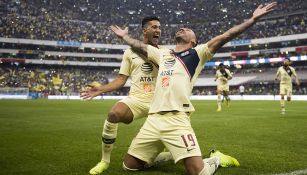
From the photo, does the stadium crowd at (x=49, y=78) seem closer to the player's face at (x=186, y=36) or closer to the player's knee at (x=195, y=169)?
the player's face at (x=186, y=36)

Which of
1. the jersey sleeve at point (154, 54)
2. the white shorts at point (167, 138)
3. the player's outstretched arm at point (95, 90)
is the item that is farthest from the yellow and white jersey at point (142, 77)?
the white shorts at point (167, 138)

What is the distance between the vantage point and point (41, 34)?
77.4 meters

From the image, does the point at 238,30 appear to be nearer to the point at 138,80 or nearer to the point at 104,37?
the point at 138,80

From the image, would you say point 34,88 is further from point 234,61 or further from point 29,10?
point 234,61

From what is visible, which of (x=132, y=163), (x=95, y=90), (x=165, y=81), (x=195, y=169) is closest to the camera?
(x=195, y=169)

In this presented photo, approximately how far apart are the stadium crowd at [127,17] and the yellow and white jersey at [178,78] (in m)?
67.6

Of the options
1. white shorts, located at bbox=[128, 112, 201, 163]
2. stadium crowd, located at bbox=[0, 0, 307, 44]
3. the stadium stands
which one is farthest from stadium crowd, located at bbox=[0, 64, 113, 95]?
white shorts, located at bbox=[128, 112, 201, 163]

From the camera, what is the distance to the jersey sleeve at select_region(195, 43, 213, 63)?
508 cm

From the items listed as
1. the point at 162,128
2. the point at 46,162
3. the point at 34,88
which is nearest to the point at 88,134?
the point at 46,162

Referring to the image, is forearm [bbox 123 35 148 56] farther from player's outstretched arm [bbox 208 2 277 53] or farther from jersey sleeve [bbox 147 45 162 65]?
player's outstretched arm [bbox 208 2 277 53]

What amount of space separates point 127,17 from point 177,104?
86233 mm

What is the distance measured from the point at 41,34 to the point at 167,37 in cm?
2811

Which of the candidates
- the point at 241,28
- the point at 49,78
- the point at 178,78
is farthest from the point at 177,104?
the point at 49,78

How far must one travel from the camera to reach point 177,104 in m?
5.04
